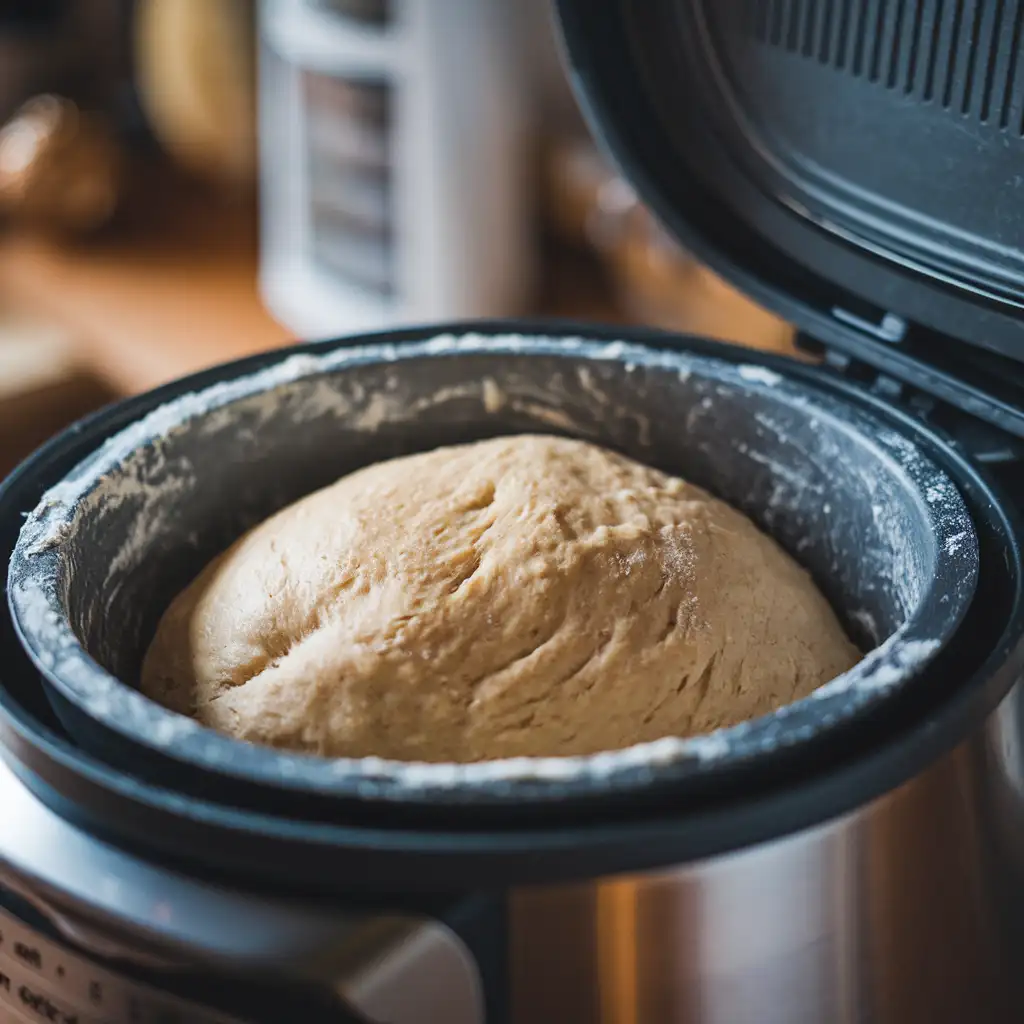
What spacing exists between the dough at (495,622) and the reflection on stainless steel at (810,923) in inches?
5.8

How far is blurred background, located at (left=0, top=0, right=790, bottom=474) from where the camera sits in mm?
1665

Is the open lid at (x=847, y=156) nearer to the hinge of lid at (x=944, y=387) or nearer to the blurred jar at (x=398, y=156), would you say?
the hinge of lid at (x=944, y=387)

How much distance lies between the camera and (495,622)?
0.71 m

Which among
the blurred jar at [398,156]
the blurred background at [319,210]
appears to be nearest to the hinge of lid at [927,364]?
the blurred background at [319,210]

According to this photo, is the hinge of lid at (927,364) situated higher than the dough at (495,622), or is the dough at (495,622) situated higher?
the hinge of lid at (927,364)

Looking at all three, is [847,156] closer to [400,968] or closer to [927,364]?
[927,364]

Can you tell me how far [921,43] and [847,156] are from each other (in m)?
0.09

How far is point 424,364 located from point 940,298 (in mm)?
348

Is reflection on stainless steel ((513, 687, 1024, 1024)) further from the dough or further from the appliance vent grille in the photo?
the appliance vent grille

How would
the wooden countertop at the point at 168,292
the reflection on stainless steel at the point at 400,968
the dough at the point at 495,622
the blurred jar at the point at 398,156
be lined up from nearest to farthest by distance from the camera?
the reflection on stainless steel at the point at 400,968
the dough at the point at 495,622
the blurred jar at the point at 398,156
the wooden countertop at the point at 168,292

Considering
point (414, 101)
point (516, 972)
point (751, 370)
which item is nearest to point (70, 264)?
point (414, 101)

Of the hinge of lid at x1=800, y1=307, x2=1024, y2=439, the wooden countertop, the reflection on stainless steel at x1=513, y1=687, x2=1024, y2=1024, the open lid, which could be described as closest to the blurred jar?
the wooden countertop

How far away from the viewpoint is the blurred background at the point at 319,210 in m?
1.67

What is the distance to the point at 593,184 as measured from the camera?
1727 mm
